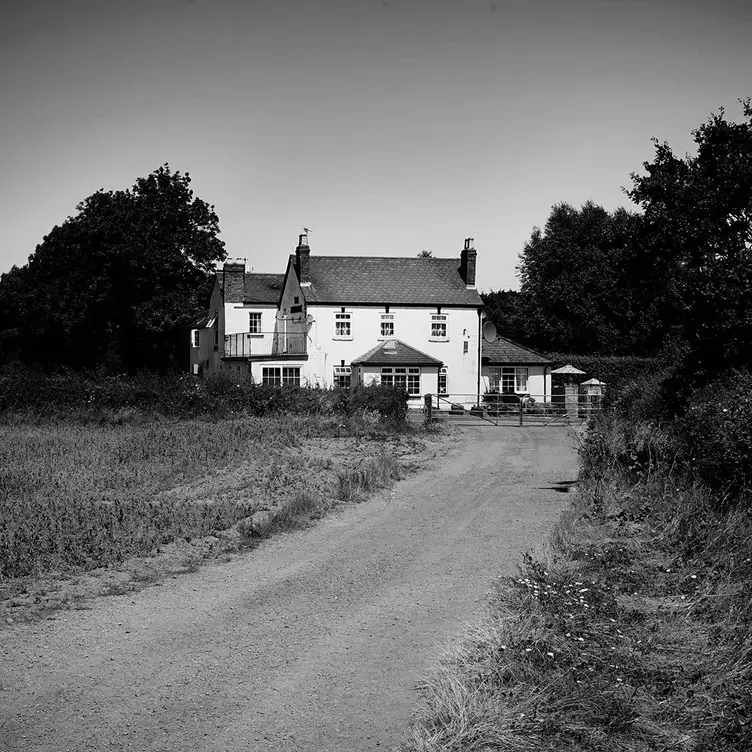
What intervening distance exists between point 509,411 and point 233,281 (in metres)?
19.7

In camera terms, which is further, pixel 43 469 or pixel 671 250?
pixel 671 250

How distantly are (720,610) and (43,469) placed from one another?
1374 centimetres

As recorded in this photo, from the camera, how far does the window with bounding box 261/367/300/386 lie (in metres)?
42.2

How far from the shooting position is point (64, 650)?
718 centimetres

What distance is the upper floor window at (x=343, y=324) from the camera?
42906 mm

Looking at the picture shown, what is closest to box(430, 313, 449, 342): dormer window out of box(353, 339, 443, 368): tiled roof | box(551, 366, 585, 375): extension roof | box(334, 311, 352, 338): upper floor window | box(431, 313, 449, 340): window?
box(431, 313, 449, 340): window

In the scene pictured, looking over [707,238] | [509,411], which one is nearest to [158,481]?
[707,238]

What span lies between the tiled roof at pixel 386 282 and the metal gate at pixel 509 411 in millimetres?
5506

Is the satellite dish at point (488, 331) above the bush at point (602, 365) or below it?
above

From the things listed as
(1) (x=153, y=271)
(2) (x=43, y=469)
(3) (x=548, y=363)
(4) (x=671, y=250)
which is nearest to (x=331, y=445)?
(2) (x=43, y=469)

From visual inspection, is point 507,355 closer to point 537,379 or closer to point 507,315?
point 537,379

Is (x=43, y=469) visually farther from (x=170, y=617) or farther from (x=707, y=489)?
(x=707, y=489)

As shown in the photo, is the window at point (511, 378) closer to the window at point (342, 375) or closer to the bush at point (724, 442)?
the window at point (342, 375)

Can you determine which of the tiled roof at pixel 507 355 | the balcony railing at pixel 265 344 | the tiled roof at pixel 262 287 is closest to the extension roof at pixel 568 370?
the tiled roof at pixel 507 355
